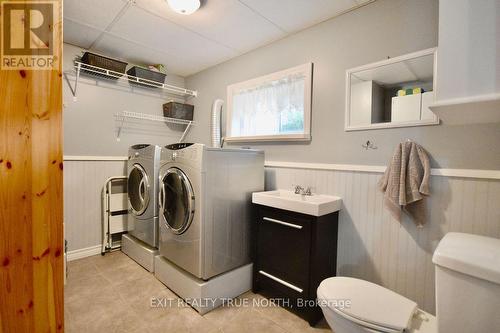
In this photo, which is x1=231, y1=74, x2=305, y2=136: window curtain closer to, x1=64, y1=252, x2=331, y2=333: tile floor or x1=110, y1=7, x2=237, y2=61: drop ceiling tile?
x1=110, y1=7, x2=237, y2=61: drop ceiling tile

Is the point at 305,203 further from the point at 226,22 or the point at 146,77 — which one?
the point at 146,77

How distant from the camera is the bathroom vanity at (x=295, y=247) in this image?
167 centimetres

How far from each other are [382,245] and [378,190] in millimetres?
393

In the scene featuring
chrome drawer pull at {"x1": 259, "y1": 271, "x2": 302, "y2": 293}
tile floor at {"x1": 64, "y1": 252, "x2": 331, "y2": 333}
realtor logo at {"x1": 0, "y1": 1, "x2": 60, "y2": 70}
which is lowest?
tile floor at {"x1": 64, "y1": 252, "x2": 331, "y2": 333}

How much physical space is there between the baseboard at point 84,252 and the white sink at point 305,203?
2.04 meters

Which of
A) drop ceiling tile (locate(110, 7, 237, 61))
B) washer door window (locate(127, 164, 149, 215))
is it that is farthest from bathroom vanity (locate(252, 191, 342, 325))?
drop ceiling tile (locate(110, 7, 237, 61))

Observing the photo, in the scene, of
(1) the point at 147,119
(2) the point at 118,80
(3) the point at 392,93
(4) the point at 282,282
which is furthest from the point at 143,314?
(2) the point at 118,80

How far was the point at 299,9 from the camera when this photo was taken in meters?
1.87

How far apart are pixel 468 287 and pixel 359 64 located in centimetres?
154

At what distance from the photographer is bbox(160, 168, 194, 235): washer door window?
1.85m

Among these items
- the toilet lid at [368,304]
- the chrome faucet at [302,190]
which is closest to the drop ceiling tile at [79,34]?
the chrome faucet at [302,190]

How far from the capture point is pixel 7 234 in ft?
2.41

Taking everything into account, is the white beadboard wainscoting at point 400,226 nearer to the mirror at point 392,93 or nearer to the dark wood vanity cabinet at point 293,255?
the dark wood vanity cabinet at point 293,255

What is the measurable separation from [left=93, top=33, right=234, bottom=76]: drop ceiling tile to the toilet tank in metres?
2.75
